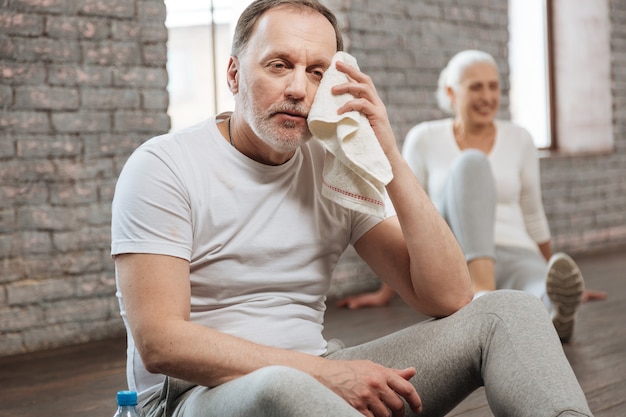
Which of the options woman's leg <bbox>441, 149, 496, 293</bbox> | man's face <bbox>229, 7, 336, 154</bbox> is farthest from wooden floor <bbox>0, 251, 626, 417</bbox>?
man's face <bbox>229, 7, 336, 154</bbox>

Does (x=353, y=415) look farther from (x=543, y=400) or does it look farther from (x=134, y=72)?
(x=134, y=72)

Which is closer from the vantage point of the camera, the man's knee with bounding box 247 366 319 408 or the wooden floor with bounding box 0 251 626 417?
the man's knee with bounding box 247 366 319 408

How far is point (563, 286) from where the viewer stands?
2.77 m

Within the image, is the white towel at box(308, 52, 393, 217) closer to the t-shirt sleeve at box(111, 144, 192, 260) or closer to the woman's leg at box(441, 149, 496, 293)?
the t-shirt sleeve at box(111, 144, 192, 260)

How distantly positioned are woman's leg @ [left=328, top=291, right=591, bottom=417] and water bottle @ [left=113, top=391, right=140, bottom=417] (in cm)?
38

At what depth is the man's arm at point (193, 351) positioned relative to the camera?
1.28 metres

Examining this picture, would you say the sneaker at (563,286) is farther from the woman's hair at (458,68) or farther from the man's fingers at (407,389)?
the man's fingers at (407,389)

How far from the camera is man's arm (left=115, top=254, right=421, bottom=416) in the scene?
1.28 metres

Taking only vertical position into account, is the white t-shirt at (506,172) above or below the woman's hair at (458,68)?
below

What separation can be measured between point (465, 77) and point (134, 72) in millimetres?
1223

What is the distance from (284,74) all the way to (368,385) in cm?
52

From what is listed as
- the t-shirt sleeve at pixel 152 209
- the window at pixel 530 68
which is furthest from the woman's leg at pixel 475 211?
the window at pixel 530 68

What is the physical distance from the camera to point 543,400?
50.0 inches

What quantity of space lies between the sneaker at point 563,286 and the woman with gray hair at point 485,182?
2 cm
